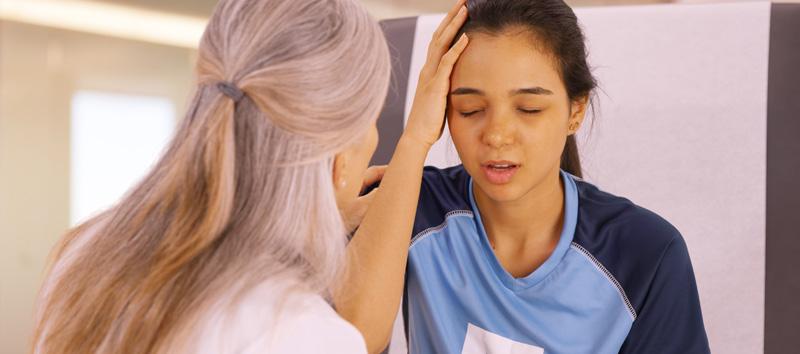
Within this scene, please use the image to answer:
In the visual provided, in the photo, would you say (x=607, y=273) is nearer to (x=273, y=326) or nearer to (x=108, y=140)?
(x=273, y=326)

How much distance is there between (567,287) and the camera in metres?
1.00

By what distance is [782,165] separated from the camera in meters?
1.25

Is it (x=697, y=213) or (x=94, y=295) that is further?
(x=697, y=213)

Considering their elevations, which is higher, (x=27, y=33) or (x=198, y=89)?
(x=27, y=33)

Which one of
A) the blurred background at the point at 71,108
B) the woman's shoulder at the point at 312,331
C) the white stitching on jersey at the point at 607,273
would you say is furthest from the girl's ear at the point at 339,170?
the blurred background at the point at 71,108

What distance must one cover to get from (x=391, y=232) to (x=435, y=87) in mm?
190

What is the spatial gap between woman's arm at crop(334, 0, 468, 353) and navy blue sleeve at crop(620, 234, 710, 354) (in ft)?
0.94

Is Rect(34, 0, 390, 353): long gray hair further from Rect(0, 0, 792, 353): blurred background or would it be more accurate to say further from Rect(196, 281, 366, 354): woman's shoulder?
Rect(0, 0, 792, 353): blurred background

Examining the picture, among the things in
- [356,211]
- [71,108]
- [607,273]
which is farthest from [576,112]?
[71,108]

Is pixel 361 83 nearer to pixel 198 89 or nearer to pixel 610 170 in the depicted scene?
pixel 198 89

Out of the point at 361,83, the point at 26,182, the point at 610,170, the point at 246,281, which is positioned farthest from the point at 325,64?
the point at 26,182

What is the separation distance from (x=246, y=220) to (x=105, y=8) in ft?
5.78

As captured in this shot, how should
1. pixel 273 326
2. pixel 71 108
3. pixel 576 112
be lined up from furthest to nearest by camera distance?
1. pixel 71 108
2. pixel 576 112
3. pixel 273 326

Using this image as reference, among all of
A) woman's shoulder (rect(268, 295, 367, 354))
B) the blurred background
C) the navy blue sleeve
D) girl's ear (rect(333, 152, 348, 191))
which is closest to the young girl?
the navy blue sleeve
